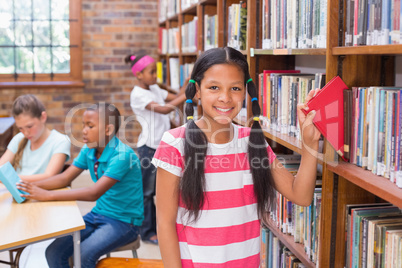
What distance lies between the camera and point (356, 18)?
129cm

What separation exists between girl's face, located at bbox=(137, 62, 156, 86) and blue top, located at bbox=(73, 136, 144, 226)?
1.26 m

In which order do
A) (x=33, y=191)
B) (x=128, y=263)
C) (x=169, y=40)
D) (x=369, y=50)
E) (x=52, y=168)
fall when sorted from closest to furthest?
(x=369, y=50) → (x=128, y=263) → (x=33, y=191) → (x=52, y=168) → (x=169, y=40)

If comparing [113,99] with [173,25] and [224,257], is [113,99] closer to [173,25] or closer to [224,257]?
[173,25]

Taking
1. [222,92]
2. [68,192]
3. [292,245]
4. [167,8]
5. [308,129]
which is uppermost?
[167,8]

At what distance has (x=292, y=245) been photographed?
1780 millimetres

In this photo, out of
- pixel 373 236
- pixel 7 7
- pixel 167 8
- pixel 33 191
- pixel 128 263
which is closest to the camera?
pixel 373 236

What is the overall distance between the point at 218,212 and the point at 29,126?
1669mm

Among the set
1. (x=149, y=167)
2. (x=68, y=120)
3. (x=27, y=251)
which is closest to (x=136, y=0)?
(x=68, y=120)

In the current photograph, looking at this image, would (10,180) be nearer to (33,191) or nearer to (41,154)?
(33,191)

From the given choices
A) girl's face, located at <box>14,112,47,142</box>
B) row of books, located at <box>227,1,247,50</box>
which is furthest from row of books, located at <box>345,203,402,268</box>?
girl's face, located at <box>14,112,47,142</box>

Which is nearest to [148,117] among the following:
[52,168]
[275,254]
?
[52,168]

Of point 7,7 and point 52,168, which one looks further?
point 7,7

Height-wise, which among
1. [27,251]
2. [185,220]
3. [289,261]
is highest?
[185,220]

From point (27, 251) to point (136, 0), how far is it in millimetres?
3172
